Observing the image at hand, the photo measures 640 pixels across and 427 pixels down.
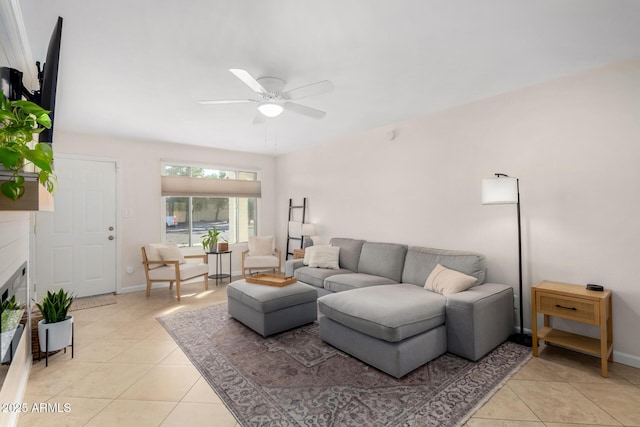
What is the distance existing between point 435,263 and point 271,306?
1.84 meters

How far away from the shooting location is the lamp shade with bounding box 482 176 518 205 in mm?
2814

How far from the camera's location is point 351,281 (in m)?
3.67

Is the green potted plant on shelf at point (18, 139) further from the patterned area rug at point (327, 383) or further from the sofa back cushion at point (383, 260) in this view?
the sofa back cushion at point (383, 260)

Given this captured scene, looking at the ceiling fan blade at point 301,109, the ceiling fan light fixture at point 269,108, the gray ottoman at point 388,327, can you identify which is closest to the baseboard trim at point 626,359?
the gray ottoman at point 388,327

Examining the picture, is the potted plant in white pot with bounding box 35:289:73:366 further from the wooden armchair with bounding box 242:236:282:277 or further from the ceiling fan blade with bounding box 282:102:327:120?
the wooden armchair with bounding box 242:236:282:277

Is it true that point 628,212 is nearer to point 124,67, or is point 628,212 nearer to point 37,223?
point 124,67

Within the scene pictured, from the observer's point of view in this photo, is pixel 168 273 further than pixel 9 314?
Yes

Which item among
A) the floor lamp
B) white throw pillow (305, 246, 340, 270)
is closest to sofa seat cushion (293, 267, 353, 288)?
white throw pillow (305, 246, 340, 270)

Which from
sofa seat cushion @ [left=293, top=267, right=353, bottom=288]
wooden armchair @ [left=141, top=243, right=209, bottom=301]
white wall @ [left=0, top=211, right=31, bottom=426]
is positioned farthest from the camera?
wooden armchair @ [left=141, top=243, right=209, bottom=301]

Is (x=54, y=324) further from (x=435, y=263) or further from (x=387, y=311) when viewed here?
(x=435, y=263)

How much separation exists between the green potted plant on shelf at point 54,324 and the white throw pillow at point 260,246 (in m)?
3.10

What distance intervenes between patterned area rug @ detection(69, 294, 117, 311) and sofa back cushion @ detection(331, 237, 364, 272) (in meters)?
3.29

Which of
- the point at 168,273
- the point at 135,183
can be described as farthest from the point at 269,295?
the point at 135,183

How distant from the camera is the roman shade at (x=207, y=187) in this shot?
17.1 ft
